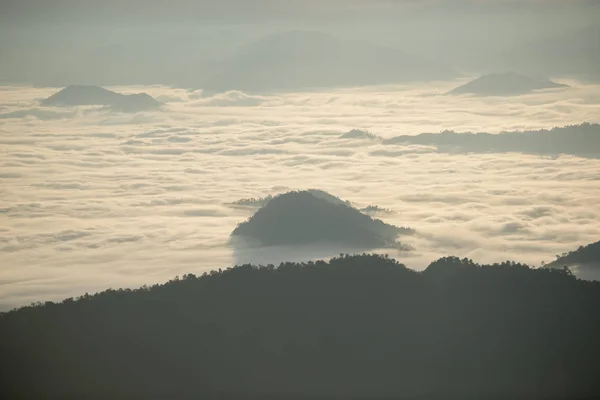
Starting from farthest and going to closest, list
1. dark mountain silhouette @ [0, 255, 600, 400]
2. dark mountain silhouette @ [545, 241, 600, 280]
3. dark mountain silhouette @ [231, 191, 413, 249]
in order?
dark mountain silhouette @ [231, 191, 413, 249] → dark mountain silhouette @ [545, 241, 600, 280] → dark mountain silhouette @ [0, 255, 600, 400]

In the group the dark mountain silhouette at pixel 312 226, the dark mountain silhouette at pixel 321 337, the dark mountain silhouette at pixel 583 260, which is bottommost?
the dark mountain silhouette at pixel 321 337

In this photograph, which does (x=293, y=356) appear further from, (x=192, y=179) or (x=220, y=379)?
(x=192, y=179)

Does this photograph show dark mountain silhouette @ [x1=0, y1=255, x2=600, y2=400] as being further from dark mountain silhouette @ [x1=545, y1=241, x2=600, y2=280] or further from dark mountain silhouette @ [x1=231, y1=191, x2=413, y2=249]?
dark mountain silhouette @ [x1=231, y1=191, x2=413, y2=249]

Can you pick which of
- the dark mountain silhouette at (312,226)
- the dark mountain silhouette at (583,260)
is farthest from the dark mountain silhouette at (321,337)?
the dark mountain silhouette at (312,226)

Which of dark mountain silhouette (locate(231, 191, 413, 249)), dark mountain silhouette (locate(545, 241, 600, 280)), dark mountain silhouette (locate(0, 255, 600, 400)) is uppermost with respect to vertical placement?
dark mountain silhouette (locate(231, 191, 413, 249))

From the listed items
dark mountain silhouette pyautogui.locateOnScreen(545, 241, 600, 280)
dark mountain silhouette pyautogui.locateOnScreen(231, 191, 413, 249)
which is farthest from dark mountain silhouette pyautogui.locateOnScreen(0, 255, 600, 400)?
dark mountain silhouette pyautogui.locateOnScreen(231, 191, 413, 249)

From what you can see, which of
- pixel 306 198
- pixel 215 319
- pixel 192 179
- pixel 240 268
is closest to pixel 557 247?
pixel 306 198

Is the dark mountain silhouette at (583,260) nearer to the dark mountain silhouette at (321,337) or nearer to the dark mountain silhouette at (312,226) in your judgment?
the dark mountain silhouette at (321,337)

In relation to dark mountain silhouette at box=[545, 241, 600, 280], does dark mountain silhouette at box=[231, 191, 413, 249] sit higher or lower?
higher

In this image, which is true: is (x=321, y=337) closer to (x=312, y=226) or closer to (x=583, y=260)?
(x=583, y=260)
